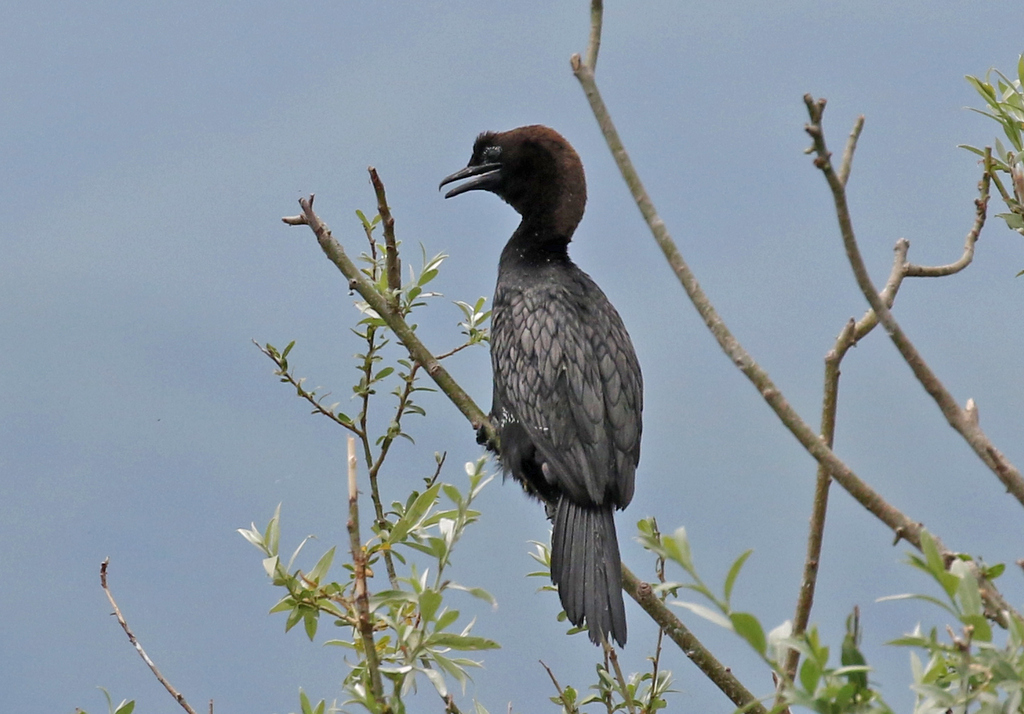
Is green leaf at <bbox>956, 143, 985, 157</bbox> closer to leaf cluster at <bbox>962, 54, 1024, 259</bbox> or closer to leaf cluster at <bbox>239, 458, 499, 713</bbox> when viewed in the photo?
leaf cluster at <bbox>962, 54, 1024, 259</bbox>

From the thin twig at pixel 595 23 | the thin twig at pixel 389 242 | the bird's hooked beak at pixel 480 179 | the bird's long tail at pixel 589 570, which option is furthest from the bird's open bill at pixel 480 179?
the thin twig at pixel 595 23

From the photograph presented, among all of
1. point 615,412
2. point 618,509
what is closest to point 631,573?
point 618,509

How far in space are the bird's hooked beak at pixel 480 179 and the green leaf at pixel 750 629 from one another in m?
3.16

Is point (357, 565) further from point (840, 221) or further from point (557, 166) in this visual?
point (557, 166)

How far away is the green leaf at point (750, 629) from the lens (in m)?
1.25

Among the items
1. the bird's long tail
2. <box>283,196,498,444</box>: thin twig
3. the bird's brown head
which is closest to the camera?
the bird's long tail

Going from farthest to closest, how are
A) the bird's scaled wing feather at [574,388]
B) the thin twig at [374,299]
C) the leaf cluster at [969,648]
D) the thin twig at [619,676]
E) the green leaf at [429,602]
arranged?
the bird's scaled wing feather at [574,388]
the thin twig at [374,299]
the thin twig at [619,676]
the green leaf at [429,602]
the leaf cluster at [969,648]

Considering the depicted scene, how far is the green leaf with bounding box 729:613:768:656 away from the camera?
4.11 feet

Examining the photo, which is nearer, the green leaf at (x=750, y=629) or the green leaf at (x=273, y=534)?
the green leaf at (x=750, y=629)

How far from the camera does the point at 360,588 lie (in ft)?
5.65

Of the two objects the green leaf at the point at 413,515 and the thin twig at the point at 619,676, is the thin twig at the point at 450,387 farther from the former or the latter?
the green leaf at the point at 413,515

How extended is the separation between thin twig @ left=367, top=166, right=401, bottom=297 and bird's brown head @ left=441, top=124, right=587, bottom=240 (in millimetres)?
1132

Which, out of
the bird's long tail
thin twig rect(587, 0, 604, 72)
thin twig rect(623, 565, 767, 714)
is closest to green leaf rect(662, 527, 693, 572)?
thin twig rect(587, 0, 604, 72)

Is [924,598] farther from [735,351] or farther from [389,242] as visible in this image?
[389,242]
